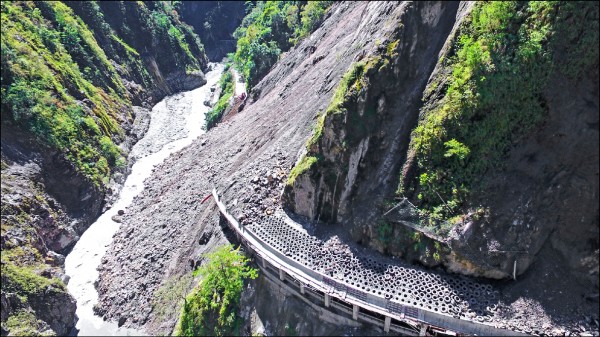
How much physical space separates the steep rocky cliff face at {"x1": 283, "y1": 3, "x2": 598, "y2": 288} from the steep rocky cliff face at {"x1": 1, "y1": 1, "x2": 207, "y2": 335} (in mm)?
27118

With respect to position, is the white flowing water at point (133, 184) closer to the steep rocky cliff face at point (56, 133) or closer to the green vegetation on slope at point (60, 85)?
the steep rocky cliff face at point (56, 133)

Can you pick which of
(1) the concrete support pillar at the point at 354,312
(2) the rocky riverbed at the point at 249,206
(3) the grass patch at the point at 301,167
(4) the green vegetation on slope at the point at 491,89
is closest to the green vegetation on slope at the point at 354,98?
(2) the rocky riverbed at the point at 249,206

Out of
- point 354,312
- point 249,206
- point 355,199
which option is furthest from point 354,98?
point 354,312

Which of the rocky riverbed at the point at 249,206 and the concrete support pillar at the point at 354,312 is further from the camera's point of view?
the concrete support pillar at the point at 354,312

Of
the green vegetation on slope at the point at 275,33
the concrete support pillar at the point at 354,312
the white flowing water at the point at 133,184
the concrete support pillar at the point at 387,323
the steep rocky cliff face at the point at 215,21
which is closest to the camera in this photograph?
the concrete support pillar at the point at 387,323

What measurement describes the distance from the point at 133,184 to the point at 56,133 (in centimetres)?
1115

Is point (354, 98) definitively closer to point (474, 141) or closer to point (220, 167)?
point (474, 141)

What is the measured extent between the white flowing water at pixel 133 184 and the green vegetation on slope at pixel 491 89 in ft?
92.0

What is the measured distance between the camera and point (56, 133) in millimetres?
46938

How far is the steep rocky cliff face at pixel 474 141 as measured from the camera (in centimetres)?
2234

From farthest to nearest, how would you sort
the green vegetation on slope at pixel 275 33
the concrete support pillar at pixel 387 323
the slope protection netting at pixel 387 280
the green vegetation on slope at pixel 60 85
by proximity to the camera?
the green vegetation on slope at pixel 275 33, the green vegetation on slope at pixel 60 85, the concrete support pillar at pixel 387 323, the slope protection netting at pixel 387 280

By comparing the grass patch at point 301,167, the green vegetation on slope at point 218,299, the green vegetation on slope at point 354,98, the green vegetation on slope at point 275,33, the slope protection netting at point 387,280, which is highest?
the green vegetation on slope at point 275,33

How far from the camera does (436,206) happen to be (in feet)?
83.0

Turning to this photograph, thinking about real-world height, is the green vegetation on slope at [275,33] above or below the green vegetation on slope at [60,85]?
above
